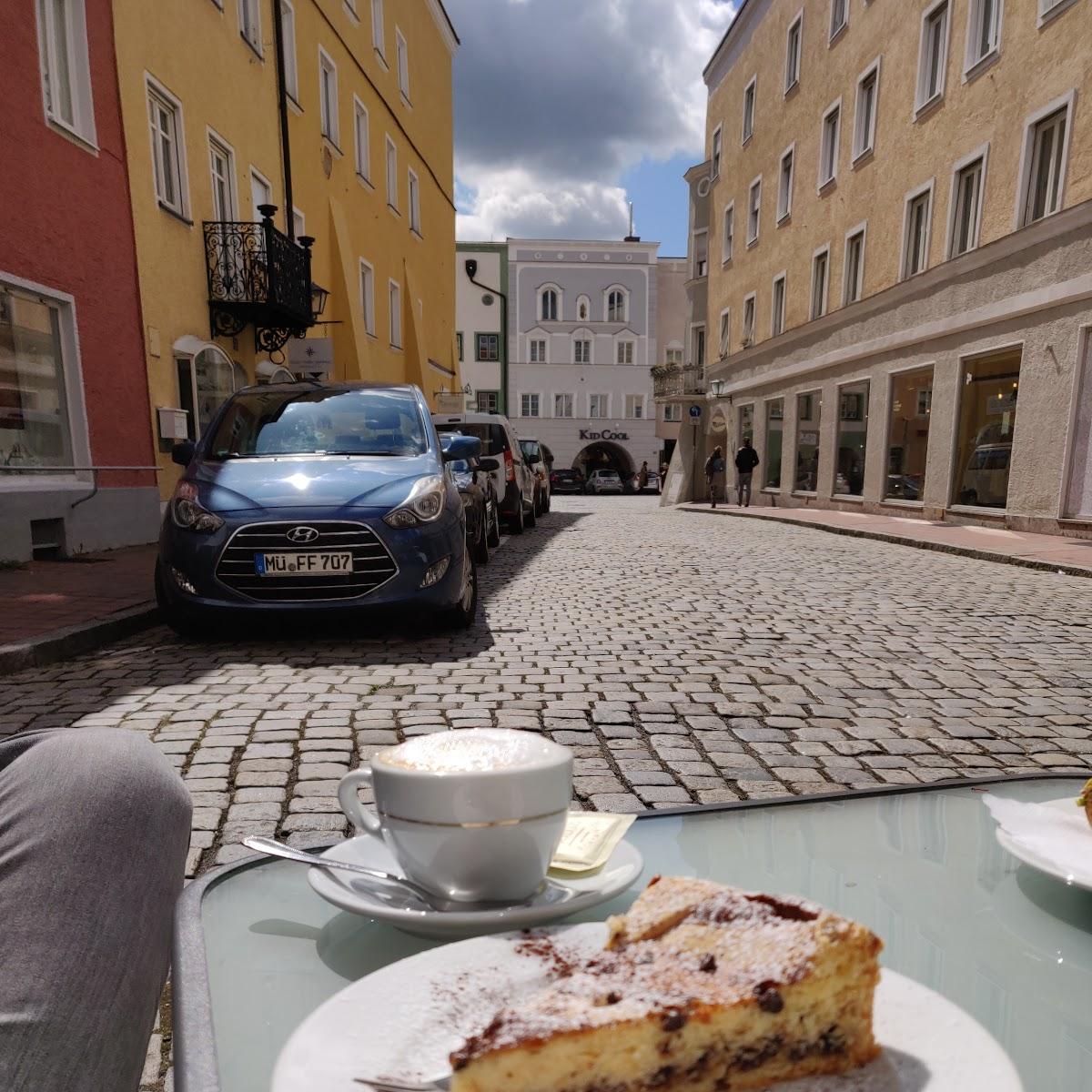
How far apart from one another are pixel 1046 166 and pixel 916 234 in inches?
152

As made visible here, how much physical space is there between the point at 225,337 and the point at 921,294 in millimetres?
13745

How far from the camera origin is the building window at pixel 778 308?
24.2m

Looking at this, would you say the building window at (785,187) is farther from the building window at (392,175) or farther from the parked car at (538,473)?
the building window at (392,175)

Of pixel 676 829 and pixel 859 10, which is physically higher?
pixel 859 10

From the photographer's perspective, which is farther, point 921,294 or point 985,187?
point 921,294

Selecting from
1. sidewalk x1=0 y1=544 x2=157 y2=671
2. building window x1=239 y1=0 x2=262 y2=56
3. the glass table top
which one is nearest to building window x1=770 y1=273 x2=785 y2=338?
building window x1=239 y1=0 x2=262 y2=56

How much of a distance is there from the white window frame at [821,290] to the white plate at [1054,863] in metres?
22.1

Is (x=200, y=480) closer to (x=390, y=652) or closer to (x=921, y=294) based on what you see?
(x=390, y=652)

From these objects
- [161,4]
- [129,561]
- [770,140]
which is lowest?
[129,561]

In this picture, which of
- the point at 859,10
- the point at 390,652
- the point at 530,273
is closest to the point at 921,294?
the point at 859,10

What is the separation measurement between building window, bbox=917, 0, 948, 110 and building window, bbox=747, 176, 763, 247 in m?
9.11

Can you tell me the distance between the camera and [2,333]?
9094mm

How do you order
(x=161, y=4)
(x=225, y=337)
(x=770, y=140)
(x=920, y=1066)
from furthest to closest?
(x=770, y=140)
(x=225, y=337)
(x=161, y=4)
(x=920, y=1066)

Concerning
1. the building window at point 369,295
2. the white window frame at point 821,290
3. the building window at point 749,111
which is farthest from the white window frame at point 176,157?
the building window at point 749,111
